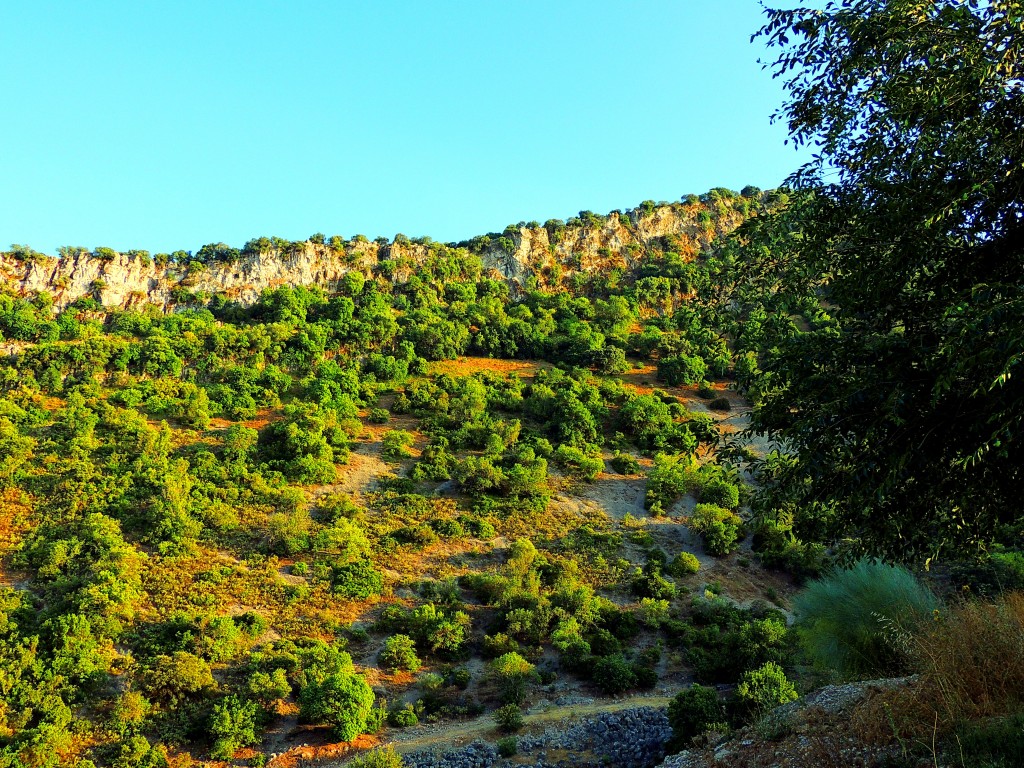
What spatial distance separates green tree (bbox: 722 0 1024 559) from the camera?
595 centimetres

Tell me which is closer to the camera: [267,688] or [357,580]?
[267,688]

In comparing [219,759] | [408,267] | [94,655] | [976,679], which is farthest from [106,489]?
[408,267]

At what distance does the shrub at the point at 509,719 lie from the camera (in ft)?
58.5

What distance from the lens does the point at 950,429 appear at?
19.5 feet

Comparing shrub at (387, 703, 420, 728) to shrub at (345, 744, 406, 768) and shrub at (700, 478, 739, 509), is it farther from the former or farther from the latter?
shrub at (700, 478, 739, 509)

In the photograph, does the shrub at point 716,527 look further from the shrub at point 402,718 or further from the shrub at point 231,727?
the shrub at point 231,727

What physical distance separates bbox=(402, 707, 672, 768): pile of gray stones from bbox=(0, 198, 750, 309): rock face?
1883 inches

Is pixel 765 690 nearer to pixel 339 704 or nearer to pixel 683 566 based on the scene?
pixel 339 704

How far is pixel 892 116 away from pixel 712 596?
22648 mm

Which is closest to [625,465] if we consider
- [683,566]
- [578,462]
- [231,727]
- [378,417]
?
[578,462]

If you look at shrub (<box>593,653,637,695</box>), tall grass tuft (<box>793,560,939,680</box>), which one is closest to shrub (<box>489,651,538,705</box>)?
shrub (<box>593,653,637,695</box>)

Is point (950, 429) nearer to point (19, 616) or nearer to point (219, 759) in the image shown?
point (219, 759)

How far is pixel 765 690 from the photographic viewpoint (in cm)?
1495

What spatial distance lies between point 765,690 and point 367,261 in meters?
55.2
